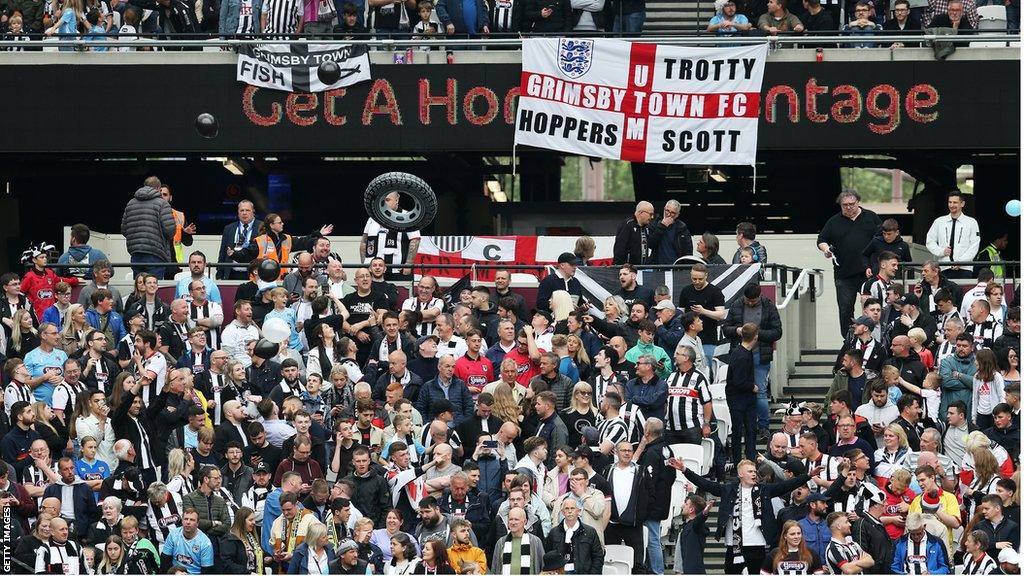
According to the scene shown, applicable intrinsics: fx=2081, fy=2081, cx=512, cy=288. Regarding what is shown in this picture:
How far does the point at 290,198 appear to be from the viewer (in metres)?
32.9

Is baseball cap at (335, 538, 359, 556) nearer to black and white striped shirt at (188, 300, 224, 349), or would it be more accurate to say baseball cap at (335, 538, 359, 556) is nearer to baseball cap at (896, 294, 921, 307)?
black and white striped shirt at (188, 300, 224, 349)

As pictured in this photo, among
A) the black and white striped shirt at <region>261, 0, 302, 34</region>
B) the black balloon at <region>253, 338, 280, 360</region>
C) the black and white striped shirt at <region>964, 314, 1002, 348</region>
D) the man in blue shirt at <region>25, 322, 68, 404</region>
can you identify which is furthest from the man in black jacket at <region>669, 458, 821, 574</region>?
the black and white striped shirt at <region>261, 0, 302, 34</region>

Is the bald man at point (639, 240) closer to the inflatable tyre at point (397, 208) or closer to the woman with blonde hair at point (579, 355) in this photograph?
the inflatable tyre at point (397, 208)

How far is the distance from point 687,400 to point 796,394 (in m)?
3.52

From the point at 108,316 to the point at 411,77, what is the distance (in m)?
7.76

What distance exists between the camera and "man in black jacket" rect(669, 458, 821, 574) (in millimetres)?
17438

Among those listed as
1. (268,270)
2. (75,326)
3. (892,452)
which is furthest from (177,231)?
(892,452)

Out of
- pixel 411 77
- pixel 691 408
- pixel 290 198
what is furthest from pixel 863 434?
pixel 290 198

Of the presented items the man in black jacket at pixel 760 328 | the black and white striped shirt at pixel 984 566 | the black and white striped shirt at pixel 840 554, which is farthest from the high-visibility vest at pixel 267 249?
the black and white striped shirt at pixel 984 566

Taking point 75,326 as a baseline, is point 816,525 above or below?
below

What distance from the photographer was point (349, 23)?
2739 centimetres

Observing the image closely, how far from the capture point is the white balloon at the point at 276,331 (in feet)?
65.7

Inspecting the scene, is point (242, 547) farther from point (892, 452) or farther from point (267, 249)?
A: point (267, 249)

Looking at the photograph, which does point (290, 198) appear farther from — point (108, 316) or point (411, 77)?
point (108, 316)
